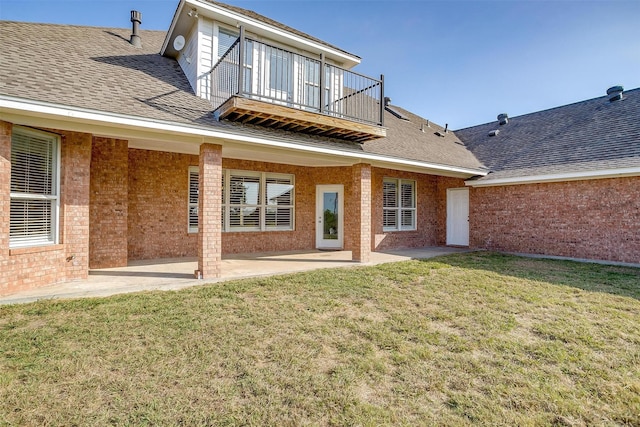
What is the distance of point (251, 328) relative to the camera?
4.13 m

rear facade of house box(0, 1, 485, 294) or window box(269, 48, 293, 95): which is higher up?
window box(269, 48, 293, 95)

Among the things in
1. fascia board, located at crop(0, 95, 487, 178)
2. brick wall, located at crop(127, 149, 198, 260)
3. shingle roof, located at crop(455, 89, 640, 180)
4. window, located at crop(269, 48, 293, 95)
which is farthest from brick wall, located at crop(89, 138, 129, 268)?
shingle roof, located at crop(455, 89, 640, 180)

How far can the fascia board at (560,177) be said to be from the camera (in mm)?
8829

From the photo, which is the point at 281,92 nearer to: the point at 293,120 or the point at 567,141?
the point at 293,120

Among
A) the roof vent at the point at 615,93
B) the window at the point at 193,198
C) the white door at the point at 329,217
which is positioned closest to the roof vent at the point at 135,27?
the window at the point at 193,198

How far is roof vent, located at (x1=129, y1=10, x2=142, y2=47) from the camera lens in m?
9.37

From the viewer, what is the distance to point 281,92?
25.6ft

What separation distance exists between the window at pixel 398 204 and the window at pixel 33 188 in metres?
9.32

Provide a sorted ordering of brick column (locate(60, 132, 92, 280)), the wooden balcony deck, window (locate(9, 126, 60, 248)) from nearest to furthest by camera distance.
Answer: window (locate(9, 126, 60, 248))
brick column (locate(60, 132, 92, 280))
the wooden balcony deck

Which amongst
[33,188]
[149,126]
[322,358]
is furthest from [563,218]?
[33,188]

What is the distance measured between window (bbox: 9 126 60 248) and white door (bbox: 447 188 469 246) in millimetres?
12493

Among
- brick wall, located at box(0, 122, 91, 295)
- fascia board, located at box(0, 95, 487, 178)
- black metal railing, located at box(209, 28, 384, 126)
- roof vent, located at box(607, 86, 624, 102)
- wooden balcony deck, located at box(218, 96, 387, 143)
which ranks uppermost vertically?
roof vent, located at box(607, 86, 624, 102)

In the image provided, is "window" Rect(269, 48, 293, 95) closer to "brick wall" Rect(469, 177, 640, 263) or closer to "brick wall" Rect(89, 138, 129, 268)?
"brick wall" Rect(89, 138, 129, 268)

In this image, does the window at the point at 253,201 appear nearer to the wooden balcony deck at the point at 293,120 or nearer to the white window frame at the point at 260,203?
the white window frame at the point at 260,203
